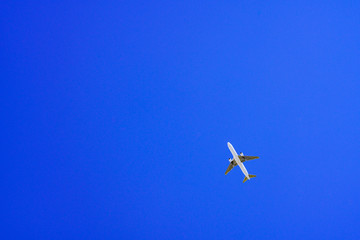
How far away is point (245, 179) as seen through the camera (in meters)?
122

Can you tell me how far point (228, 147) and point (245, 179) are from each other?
16.5m

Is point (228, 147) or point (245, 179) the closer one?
point (228, 147)

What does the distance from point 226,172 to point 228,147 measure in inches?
476

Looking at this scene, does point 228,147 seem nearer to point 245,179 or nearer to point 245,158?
point 245,158

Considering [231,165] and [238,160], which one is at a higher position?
[231,165]

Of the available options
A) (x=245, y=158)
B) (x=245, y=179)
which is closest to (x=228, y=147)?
(x=245, y=158)

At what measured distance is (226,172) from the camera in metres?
122

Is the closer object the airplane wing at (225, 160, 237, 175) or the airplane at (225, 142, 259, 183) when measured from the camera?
the airplane at (225, 142, 259, 183)

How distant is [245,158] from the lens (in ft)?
390

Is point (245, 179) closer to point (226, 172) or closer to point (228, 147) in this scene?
point (226, 172)

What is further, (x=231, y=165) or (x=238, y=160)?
(x=231, y=165)

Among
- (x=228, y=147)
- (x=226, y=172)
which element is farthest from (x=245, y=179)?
(x=228, y=147)

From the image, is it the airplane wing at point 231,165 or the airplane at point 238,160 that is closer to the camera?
the airplane at point 238,160

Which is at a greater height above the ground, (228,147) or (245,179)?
(228,147)
